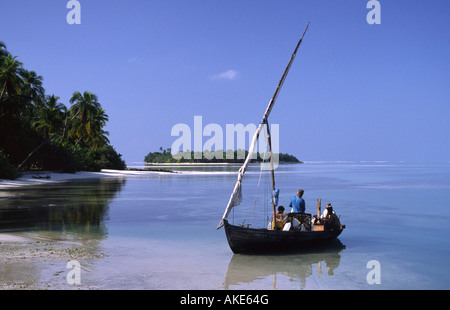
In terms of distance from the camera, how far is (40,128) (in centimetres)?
7225

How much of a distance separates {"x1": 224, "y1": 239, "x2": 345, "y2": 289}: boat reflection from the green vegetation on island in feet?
143

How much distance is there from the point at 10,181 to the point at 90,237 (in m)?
37.7

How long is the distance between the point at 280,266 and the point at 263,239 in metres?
1.35

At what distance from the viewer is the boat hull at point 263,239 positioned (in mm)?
14656

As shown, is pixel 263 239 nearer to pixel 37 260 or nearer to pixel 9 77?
pixel 37 260

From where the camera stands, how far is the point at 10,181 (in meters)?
50.8

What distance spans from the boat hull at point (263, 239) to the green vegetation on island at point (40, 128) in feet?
140

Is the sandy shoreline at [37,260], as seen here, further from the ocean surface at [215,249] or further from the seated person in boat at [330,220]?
the seated person in boat at [330,220]

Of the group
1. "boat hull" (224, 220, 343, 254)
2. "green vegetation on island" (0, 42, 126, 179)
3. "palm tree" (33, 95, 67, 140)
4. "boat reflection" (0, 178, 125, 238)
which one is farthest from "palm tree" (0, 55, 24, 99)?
"boat hull" (224, 220, 343, 254)

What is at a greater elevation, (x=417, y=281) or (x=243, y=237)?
(x=243, y=237)

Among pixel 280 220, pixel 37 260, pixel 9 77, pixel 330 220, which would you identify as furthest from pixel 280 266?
pixel 9 77
